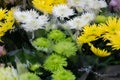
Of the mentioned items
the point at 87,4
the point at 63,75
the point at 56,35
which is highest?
the point at 87,4

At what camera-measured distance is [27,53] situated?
2.82 feet

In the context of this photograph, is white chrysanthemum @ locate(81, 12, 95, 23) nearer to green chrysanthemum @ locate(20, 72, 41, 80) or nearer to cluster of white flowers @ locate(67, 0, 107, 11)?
cluster of white flowers @ locate(67, 0, 107, 11)

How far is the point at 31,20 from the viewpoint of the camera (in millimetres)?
875

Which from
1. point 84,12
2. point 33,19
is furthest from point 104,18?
point 33,19

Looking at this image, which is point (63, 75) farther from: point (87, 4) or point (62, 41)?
point (87, 4)

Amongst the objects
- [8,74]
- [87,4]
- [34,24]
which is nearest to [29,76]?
[8,74]

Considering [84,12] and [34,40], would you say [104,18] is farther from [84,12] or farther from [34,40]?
[34,40]

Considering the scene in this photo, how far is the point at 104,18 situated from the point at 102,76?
0.17m

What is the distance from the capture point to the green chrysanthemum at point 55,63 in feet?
2.60

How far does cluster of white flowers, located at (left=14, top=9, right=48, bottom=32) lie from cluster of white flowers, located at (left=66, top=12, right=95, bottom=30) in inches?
2.3

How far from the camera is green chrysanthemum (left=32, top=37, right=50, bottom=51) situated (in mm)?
821

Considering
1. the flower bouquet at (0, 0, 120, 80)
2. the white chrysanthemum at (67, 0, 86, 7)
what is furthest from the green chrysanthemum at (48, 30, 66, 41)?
the white chrysanthemum at (67, 0, 86, 7)

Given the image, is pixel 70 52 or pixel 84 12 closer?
pixel 70 52

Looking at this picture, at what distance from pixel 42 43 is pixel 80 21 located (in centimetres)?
10
